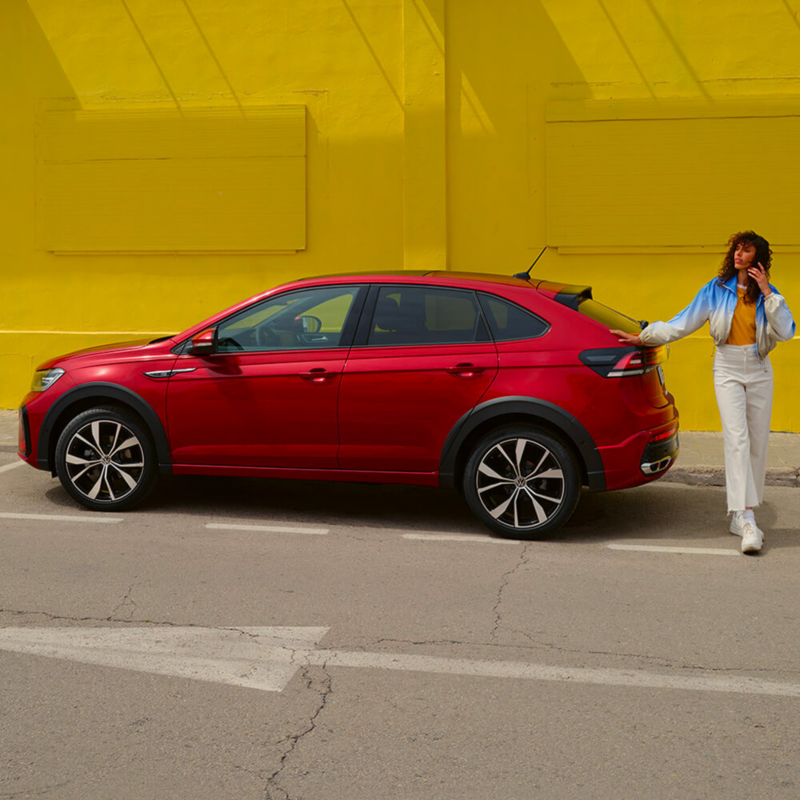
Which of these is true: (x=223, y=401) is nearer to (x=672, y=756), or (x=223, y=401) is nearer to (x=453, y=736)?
(x=453, y=736)

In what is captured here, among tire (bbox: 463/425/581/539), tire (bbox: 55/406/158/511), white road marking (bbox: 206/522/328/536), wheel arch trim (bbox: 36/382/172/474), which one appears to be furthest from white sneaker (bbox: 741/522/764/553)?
tire (bbox: 55/406/158/511)

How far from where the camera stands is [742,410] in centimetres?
663

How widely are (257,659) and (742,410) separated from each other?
3.54 meters

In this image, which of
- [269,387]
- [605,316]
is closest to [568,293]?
[605,316]

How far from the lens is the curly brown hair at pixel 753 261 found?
6.50 metres

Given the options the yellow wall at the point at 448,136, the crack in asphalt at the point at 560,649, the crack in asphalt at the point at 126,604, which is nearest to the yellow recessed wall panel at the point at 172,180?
the yellow wall at the point at 448,136

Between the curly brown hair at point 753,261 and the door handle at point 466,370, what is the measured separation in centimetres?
159

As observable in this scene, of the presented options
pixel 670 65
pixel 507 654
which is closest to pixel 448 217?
pixel 670 65

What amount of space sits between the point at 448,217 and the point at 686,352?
9.08ft

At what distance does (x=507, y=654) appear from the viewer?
184 inches

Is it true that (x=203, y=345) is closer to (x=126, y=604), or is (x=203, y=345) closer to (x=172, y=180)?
(x=126, y=604)

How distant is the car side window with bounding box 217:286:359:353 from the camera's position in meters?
7.07

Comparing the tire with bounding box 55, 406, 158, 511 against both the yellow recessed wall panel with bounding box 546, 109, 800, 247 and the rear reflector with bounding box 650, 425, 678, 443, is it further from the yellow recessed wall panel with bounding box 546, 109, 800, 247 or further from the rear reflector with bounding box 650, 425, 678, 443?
the yellow recessed wall panel with bounding box 546, 109, 800, 247

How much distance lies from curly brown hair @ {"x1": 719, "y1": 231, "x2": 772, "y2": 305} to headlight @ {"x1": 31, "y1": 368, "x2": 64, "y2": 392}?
4402mm
